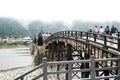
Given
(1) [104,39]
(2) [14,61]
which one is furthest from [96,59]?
(2) [14,61]

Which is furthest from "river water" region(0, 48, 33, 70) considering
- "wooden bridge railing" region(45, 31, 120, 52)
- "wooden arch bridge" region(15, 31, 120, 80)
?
"wooden bridge railing" region(45, 31, 120, 52)

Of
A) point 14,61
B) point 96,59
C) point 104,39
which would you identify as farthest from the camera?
point 14,61

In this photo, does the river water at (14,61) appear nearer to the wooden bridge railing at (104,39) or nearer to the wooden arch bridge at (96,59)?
the wooden arch bridge at (96,59)

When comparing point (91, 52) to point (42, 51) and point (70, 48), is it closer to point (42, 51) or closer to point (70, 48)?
point (70, 48)

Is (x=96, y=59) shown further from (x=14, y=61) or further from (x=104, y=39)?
(x=14, y=61)

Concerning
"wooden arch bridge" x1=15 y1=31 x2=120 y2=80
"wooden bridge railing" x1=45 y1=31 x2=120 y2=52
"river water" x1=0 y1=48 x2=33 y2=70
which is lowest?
"river water" x1=0 y1=48 x2=33 y2=70

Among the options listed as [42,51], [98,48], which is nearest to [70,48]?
[98,48]

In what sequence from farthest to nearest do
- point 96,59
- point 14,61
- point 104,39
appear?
point 14,61, point 104,39, point 96,59

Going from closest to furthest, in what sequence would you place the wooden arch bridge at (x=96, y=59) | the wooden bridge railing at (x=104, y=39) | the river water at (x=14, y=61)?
the wooden arch bridge at (x=96, y=59), the wooden bridge railing at (x=104, y=39), the river water at (x=14, y=61)

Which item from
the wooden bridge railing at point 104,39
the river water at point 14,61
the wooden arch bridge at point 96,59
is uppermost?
the wooden bridge railing at point 104,39

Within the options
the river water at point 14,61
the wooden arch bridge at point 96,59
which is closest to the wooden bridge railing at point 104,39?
the wooden arch bridge at point 96,59

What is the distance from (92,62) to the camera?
42.9 ft

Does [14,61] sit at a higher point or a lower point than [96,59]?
lower

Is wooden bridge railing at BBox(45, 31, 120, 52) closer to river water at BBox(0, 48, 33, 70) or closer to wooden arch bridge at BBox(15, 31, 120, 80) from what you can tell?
wooden arch bridge at BBox(15, 31, 120, 80)
